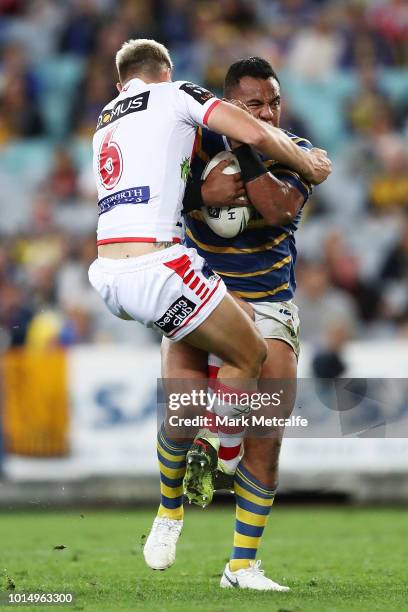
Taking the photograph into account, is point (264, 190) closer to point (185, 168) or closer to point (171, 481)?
point (185, 168)

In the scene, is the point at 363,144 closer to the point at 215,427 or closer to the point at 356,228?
the point at 356,228

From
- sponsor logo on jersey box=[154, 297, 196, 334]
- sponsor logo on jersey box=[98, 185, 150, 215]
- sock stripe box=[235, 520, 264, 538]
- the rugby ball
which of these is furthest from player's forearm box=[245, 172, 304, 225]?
sock stripe box=[235, 520, 264, 538]

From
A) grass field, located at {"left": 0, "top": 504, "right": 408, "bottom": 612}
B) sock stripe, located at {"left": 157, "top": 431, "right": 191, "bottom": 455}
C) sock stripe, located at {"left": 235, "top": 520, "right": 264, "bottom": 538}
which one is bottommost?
grass field, located at {"left": 0, "top": 504, "right": 408, "bottom": 612}

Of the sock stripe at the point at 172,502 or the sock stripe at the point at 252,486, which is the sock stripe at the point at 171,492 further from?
the sock stripe at the point at 252,486

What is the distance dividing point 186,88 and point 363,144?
10.2m

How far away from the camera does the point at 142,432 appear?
11.9m

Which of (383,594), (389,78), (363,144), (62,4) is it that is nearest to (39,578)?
(383,594)

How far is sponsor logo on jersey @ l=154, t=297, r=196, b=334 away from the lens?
571 cm

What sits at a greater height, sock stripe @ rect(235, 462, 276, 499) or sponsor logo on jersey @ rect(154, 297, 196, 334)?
sponsor logo on jersey @ rect(154, 297, 196, 334)

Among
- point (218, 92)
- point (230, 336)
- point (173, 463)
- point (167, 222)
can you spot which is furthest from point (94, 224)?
point (230, 336)

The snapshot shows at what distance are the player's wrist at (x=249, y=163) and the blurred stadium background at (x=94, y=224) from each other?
20.0 feet

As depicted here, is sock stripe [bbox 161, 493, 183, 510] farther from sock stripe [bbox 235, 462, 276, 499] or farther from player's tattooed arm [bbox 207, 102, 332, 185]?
player's tattooed arm [bbox 207, 102, 332, 185]

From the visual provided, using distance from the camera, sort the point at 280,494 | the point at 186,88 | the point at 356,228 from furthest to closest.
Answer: the point at 356,228, the point at 280,494, the point at 186,88

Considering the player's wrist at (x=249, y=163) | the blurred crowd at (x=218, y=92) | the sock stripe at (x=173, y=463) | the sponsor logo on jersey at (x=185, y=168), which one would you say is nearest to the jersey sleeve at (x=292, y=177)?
the player's wrist at (x=249, y=163)
